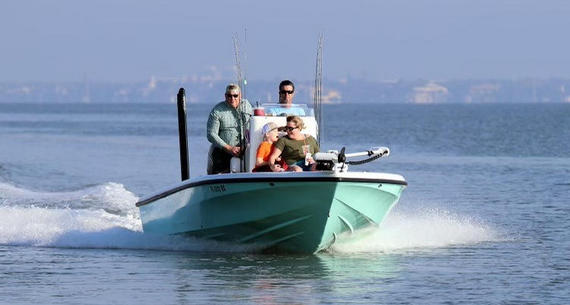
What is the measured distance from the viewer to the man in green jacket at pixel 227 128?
54.1ft

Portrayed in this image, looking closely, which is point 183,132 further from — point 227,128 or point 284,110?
point 284,110

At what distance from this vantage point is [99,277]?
49.0 ft

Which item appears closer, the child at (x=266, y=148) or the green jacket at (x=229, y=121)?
the child at (x=266, y=148)

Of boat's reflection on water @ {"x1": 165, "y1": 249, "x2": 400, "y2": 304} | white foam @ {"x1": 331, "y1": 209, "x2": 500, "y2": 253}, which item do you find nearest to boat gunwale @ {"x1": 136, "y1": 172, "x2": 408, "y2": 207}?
boat's reflection on water @ {"x1": 165, "y1": 249, "x2": 400, "y2": 304}

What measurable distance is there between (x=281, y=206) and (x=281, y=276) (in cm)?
101

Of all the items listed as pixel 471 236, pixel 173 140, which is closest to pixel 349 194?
pixel 471 236

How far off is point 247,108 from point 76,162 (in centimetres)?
2478

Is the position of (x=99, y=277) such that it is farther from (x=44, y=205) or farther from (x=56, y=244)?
(x=44, y=205)

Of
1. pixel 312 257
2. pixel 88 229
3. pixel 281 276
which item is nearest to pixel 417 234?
pixel 312 257

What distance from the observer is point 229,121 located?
16672 millimetres

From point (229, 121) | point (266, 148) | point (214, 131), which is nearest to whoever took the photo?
point (266, 148)

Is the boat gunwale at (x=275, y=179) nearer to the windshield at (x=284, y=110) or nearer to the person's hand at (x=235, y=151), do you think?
the person's hand at (x=235, y=151)

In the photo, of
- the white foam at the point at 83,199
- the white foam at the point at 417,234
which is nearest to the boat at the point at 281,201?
the white foam at the point at 417,234

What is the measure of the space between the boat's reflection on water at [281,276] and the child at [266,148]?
3.62 feet
